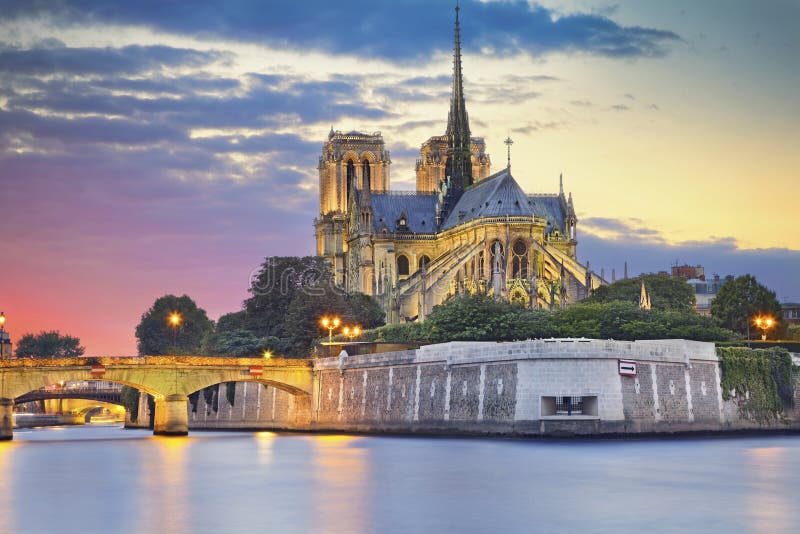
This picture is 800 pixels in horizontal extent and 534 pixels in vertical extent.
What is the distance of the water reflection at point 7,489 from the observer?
38.4 meters

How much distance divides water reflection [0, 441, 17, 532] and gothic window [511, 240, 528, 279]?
58.3 m

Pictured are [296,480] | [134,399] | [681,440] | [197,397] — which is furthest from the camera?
[134,399]

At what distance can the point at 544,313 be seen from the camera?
89.2 m

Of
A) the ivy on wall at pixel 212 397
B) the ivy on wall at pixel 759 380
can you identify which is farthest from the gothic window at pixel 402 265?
the ivy on wall at pixel 759 380

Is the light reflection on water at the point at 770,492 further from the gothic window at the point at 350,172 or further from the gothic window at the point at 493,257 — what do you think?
the gothic window at the point at 350,172

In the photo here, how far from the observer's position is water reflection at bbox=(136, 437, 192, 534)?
37.5 m

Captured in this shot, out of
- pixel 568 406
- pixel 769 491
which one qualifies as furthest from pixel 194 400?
pixel 769 491

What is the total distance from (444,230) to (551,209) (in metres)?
Answer: 12.3

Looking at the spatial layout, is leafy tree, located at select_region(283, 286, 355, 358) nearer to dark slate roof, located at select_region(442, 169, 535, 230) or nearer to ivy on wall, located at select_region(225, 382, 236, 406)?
ivy on wall, located at select_region(225, 382, 236, 406)

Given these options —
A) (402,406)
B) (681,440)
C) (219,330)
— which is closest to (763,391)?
(681,440)

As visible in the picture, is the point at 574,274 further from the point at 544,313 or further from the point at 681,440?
the point at 681,440

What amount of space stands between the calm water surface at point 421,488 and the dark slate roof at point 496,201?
193 ft

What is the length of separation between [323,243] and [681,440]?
9871 centimetres

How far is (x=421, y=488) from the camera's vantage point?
1801 inches
